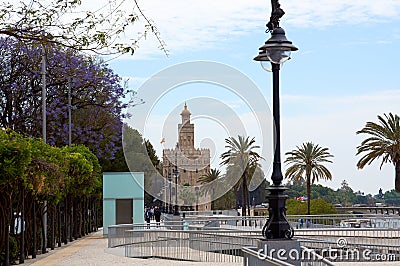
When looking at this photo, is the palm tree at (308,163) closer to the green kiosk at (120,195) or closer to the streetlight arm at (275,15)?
the green kiosk at (120,195)

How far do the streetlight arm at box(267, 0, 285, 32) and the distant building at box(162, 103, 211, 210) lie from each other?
76.7m

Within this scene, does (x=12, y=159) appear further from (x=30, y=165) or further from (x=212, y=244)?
(x=212, y=244)

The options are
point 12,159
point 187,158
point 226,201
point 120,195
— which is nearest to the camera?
point 12,159

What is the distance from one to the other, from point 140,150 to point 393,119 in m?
27.3

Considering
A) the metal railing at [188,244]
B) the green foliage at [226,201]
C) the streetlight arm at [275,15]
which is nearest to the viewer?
the streetlight arm at [275,15]

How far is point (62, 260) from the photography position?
98.2ft

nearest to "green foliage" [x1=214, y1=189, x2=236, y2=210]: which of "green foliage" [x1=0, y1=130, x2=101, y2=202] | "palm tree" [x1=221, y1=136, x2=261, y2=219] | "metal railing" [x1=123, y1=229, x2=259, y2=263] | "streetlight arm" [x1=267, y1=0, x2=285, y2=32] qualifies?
"palm tree" [x1=221, y1=136, x2=261, y2=219]

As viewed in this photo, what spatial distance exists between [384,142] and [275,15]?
45.5 metres

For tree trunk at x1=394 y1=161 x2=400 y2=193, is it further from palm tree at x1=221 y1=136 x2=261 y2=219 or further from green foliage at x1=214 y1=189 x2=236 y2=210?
green foliage at x1=214 y1=189 x2=236 y2=210

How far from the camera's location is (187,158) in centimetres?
10631

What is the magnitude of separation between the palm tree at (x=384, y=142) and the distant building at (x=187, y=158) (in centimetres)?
3534

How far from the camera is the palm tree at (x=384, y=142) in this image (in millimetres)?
59438

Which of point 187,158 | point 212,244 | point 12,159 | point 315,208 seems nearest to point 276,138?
point 12,159

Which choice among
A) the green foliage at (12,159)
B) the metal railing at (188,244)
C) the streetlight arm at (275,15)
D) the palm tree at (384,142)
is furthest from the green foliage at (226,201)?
the streetlight arm at (275,15)
